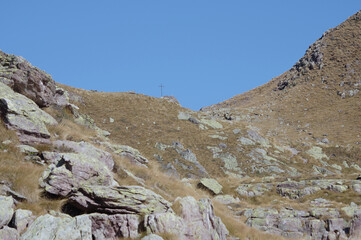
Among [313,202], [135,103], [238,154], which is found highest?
[135,103]

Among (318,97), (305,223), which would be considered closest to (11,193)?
(305,223)

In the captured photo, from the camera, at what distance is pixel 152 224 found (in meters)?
9.45

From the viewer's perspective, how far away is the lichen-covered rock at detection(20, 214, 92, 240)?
7.89m

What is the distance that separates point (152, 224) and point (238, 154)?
31205mm

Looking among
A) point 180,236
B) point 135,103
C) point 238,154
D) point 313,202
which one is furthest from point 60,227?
point 135,103

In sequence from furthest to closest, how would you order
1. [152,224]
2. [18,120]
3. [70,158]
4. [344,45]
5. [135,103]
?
[344,45] → [135,103] → [18,120] → [70,158] → [152,224]

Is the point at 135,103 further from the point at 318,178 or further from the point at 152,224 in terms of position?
the point at 152,224

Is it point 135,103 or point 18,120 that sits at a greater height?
point 135,103

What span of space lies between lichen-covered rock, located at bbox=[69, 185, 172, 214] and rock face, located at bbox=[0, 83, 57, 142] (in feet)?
A: 16.1

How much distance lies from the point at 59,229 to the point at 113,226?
1.71 m

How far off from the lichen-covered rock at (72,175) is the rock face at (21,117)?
3049 millimetres

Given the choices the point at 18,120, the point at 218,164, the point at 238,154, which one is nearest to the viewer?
the point at 18,120

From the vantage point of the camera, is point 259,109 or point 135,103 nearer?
point 135,103

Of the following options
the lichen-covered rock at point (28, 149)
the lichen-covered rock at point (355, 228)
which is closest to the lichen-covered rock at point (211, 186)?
the lichen-covered rock at point (355, 228)
